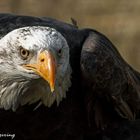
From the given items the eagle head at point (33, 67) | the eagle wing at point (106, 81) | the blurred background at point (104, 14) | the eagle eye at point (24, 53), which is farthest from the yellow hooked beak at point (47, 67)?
the blurred background at point (104, 14)

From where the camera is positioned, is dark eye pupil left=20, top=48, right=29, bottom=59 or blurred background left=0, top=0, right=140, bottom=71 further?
blurred background left=0, top=0, right=140, bottom=71

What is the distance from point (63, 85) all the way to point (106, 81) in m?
0.47

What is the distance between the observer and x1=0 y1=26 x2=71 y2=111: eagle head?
6438 millimetres

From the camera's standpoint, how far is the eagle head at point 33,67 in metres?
6.44

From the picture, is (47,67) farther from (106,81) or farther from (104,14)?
(104,14)

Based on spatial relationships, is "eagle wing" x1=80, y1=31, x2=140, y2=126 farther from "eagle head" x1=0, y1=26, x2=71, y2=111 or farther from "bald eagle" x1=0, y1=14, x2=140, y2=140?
"eagle head" x1=0, y1=26, x2=71, y2=111

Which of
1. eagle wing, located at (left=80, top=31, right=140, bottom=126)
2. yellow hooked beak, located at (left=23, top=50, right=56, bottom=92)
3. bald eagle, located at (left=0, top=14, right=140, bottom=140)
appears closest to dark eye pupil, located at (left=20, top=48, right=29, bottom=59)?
bald eagle, located at (left=0, top=14, right=140, bottom=140)

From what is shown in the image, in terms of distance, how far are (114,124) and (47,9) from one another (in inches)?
248

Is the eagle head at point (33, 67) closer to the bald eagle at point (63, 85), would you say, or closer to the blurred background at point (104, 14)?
the bald eagle at point (63, 85)

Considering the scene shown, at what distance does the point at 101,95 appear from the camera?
7.48 meters

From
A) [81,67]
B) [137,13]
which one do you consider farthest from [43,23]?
[137,13]

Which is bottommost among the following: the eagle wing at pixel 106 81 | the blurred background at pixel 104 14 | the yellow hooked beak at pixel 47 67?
the blurred background at pixel 104 14

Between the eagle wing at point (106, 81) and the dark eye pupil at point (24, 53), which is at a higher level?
the dark eye pupil at point (24, 53)

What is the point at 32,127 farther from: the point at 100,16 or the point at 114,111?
the point at 100,16
